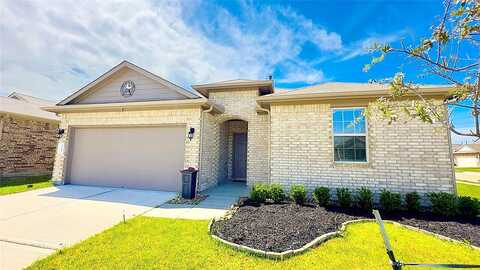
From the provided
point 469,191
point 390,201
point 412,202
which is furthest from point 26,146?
point 469,191

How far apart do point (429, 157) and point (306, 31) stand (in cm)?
615

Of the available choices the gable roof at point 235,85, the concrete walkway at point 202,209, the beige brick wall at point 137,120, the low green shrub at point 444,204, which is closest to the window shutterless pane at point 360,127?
the low green shrub at point 444,204

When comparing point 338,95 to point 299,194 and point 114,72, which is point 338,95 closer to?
point 299,194

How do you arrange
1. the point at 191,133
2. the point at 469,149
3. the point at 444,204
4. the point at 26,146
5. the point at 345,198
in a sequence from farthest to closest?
the point at 469,149
the point at 26,146
the point at 191,133
the point at 345,198
the point at 444,204

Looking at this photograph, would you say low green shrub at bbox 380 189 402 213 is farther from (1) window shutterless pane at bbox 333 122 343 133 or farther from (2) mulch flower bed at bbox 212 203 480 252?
(1) window shutterless pane at bbox 333 122 343 133

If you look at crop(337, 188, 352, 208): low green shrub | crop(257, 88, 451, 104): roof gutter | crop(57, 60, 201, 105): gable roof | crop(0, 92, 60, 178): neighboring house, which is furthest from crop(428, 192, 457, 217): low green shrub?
crop(0, 92, 60, 178): neighboring house

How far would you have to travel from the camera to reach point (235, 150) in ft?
39.2

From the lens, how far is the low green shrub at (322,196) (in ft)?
21.5

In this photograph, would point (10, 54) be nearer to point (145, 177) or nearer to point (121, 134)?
point (121, 134)

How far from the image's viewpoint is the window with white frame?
23.4 ft

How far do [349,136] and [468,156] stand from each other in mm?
55298

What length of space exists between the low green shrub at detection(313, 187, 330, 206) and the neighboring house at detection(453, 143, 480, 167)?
166 ft

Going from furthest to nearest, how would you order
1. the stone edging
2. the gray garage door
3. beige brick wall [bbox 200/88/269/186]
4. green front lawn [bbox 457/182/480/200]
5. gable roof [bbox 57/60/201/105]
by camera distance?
1. beige brick wall [bbox 200/88/269/186]
2. green front lawn [bbox 457/182/480/200]
3. gable roof [bbox 57/60/201/105]
4. the gray garage door
5. the stone edging

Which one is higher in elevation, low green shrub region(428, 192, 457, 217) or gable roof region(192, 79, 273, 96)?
gable roof region(192, 79, 273, 96)
